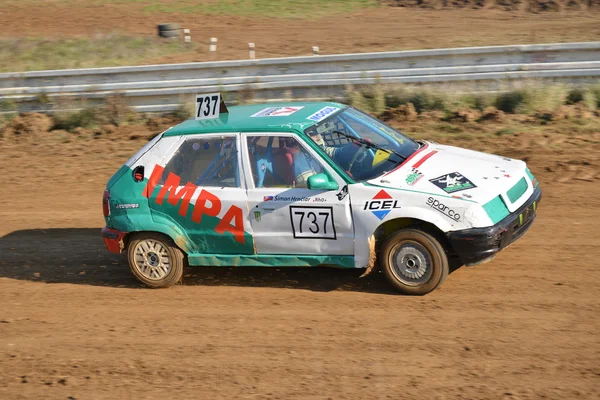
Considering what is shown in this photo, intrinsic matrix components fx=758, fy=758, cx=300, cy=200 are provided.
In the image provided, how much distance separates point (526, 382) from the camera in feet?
17.0

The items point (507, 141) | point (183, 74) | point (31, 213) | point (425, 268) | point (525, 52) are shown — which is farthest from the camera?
point (183, 74)

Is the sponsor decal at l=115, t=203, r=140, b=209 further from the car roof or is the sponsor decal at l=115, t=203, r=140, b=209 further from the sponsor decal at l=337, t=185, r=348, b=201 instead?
the sponsor decal at l=337, t=185, r=348, b=201

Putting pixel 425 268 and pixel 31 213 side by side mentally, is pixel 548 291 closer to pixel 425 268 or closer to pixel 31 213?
pixel 425 268

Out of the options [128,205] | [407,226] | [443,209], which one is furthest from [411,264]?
[128,205]

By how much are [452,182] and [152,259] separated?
309cm

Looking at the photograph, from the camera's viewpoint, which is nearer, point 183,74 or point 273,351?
point 273,351

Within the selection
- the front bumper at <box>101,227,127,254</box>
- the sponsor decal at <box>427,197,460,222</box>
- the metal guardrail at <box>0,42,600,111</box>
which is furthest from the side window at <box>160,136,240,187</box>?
the metal guardrail at <box>0,42,600,111</box>

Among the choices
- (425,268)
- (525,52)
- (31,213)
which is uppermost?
(525,52)

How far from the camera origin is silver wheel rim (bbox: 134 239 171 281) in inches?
298

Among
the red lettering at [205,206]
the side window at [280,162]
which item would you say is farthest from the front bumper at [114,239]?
the side window at [280,162]

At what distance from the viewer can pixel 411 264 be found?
6648mm

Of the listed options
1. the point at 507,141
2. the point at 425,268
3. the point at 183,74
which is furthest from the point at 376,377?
the point at 183,74

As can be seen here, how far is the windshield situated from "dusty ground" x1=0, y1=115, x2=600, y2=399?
1125 millimetres

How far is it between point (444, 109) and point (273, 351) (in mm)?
7766
